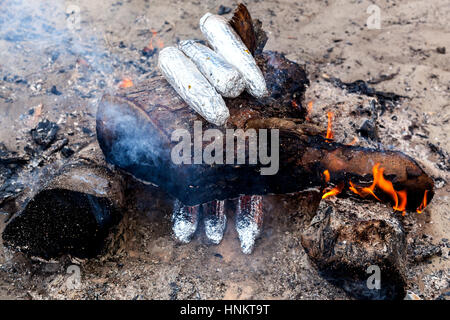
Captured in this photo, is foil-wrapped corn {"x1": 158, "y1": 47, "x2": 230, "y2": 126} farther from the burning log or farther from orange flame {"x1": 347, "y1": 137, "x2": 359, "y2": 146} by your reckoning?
orange flame {"x1": 347, "y1": 137, "x2": 359, "y2": 146}

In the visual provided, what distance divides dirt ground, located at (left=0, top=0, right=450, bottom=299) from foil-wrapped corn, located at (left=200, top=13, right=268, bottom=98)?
126 cm

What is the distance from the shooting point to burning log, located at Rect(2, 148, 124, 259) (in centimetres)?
294

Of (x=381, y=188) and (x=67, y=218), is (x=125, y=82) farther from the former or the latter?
(x=381, y=188)

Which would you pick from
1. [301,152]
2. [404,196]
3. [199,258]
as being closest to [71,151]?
[199,258]

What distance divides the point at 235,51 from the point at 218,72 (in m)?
0.40

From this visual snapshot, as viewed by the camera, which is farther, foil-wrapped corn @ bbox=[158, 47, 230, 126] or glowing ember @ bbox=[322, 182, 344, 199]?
glowing ember @ bbox=[322, 182, 344, 199]

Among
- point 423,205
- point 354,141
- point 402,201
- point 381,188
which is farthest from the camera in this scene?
point 354,141

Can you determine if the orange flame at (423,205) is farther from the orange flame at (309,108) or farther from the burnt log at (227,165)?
the orange flame at (309,108)

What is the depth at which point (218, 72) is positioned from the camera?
3111 mm

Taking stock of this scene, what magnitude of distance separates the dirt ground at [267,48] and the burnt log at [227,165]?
0.49 meters

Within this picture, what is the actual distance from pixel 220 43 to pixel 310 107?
5.41ft

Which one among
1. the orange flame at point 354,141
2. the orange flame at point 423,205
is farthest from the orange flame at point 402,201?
the orange flame at point 354,141

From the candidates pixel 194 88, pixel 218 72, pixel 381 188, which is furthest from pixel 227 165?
pixel 381 188

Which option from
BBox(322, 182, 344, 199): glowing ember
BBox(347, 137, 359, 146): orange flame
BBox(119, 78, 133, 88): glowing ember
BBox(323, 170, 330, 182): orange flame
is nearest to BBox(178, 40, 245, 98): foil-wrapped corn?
BBox(323, 170, 330, 182): orange flame
